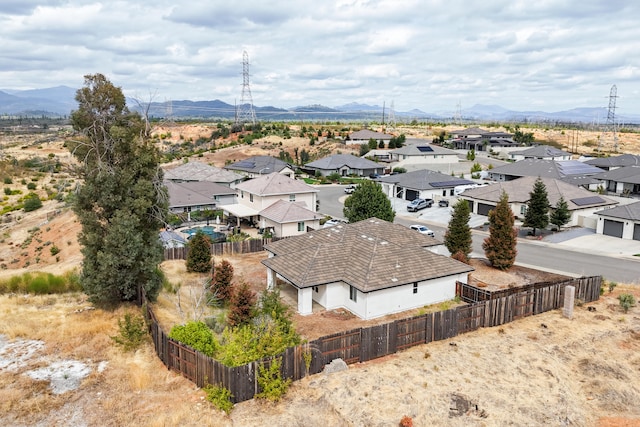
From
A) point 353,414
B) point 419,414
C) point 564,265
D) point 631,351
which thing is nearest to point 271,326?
point 353,414

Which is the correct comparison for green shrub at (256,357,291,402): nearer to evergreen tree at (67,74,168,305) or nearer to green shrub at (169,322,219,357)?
green shrub at (169,322,219,357)

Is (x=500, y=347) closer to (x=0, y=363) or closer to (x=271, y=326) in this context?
(x=271, y=326)

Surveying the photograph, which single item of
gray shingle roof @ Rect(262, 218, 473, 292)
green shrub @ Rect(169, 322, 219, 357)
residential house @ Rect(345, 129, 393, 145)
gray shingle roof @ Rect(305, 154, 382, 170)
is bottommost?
green shrub @ Rect(169, 322, 219, 357)

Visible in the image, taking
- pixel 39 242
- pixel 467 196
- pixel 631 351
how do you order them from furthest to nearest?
pixel 467 196, pixel 39 242, pixel 631 351

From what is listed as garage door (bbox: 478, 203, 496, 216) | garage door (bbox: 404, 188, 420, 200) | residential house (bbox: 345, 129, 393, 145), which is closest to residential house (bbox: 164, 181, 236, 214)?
garage door (bbox: 404, 188, 420, 200)

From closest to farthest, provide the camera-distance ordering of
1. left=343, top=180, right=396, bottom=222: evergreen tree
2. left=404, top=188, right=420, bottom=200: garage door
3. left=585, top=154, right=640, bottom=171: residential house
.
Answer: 1. left=343, top=180, right=396, bottom=222: evergreen tree
2. left=404, top=188, right=420, bottom=200: garage door
3. left=585, top=154, right=640, bottom=171: residential house

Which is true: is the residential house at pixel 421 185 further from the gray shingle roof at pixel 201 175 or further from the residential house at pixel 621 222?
the gray shingle roof at pixel 201 175

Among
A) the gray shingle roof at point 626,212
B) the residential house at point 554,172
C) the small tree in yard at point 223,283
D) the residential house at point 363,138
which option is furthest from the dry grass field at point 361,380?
the residential house at point 363,138
